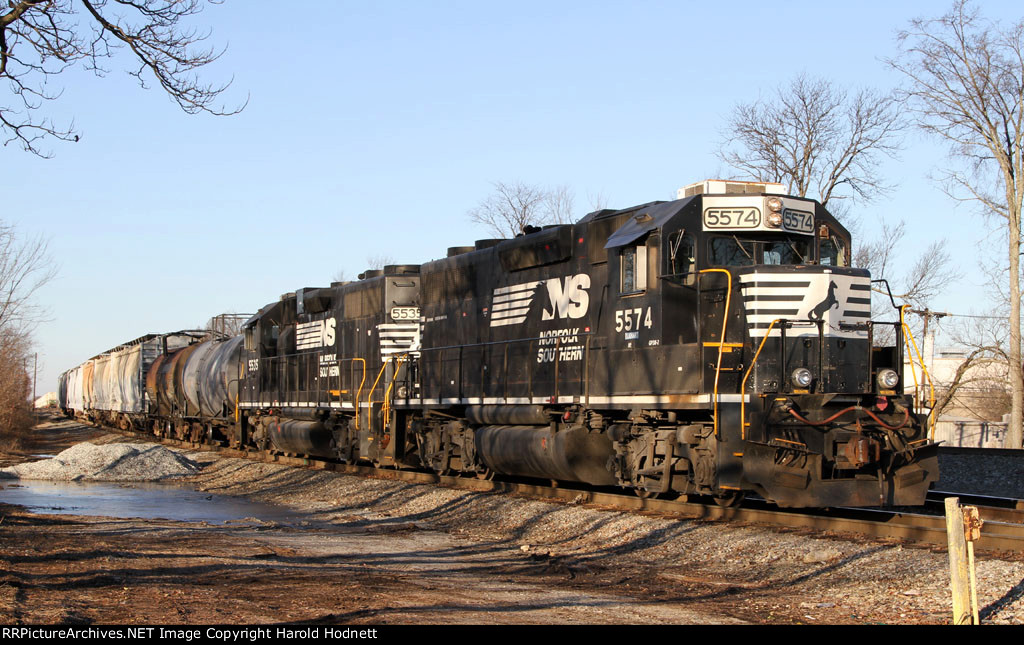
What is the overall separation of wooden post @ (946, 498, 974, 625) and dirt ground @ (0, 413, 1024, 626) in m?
0.45

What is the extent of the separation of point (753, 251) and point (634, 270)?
5.33ft

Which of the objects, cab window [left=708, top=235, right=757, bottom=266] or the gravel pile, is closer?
cab window [left=708, top=235, right=757, bottom=266]

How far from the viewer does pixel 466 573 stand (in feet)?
32.7

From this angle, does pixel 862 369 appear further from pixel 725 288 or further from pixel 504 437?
pixel 504 437

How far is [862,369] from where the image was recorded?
12070 mm

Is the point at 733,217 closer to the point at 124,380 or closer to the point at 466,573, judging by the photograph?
the point at 466,573

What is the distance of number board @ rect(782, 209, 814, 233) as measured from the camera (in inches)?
489

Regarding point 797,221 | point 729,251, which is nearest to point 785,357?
point 729,251

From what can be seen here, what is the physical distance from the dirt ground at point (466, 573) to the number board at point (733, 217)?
142 inches

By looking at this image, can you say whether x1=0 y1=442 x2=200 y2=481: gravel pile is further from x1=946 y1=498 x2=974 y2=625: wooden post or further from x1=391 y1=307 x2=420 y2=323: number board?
x1=946 y1=498 x2=974 y2=625: wooden post

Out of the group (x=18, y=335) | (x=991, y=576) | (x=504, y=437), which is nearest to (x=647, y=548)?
(x=991, y=576)

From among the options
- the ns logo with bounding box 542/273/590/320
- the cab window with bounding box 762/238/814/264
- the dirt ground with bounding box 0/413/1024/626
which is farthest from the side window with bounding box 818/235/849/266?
the dirt ground with bounding box 0/413/1024/626

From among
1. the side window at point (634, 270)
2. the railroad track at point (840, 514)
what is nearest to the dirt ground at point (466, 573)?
the railroad track at point (840, 514)

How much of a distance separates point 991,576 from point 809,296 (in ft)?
13.6
